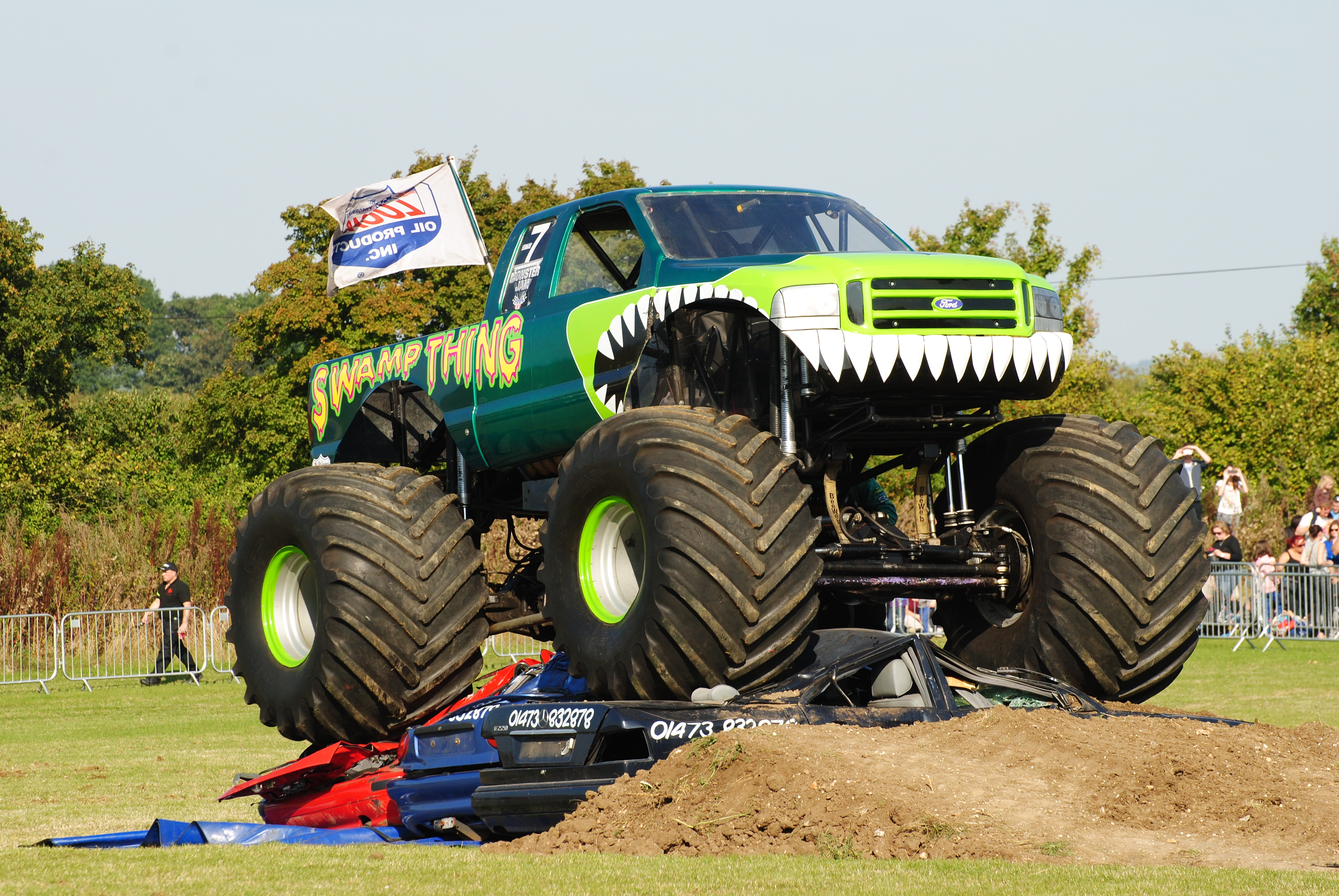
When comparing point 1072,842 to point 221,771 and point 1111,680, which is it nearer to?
point 1111,680

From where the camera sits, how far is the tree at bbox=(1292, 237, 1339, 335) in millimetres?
61906

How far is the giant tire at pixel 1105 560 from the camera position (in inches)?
340

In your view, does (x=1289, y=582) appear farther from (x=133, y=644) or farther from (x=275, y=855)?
(x=275, y=855)

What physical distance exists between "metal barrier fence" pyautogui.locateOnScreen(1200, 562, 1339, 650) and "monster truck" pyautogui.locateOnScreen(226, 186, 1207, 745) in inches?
607

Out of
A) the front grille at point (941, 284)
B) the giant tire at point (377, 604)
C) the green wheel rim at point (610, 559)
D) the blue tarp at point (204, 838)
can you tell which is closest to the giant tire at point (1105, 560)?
the front grille at point (941, 284)

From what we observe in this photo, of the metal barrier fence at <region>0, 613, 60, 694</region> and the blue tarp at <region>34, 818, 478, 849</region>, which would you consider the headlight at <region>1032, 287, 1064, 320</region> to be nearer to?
the blue tarp at <region>34, 818, 478, 849</region>

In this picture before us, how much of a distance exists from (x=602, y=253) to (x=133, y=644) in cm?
1691

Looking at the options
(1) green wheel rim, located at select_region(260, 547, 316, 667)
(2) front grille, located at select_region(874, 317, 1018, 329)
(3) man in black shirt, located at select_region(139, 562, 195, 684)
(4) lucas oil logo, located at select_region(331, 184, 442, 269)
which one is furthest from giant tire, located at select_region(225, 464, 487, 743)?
(3) man in black shirt, located at select_region(139, 562, 195, 684)

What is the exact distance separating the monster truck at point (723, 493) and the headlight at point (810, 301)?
0.04 feet

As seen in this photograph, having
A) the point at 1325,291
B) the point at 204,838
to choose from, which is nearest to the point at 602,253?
the point at 204,838

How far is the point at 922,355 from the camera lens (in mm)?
8055

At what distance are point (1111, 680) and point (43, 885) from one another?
5656 millimetres

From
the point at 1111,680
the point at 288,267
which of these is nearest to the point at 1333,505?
the point at 1111,680

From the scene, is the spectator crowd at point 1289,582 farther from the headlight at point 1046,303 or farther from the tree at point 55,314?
the tree at point 55,314
